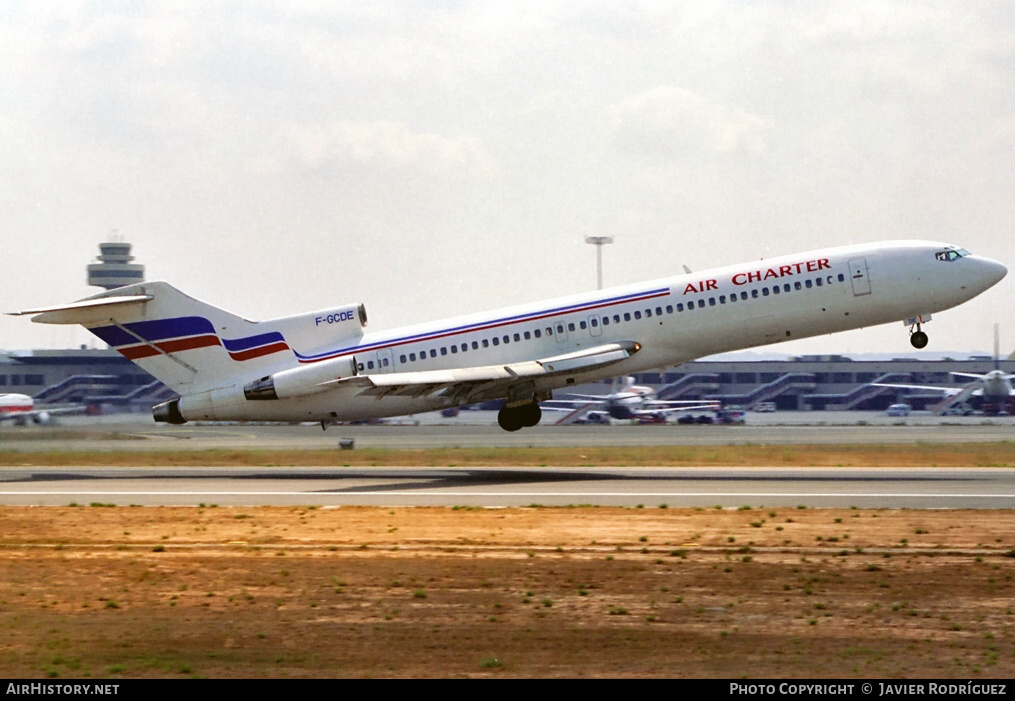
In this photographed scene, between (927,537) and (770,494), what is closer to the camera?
(927,537)

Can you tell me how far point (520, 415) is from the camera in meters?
41.8

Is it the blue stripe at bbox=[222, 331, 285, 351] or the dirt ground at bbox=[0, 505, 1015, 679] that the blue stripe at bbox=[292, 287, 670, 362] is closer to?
the blue stripe at bbox=[222, 331, 285, 351]

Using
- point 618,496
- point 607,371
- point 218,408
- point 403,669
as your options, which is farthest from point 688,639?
point 218,408

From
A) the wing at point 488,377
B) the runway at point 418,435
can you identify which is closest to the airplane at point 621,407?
the runway at point 418,435

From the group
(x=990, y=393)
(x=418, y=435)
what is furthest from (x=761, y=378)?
(x=418, y=435)

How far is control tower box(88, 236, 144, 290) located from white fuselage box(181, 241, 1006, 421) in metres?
111

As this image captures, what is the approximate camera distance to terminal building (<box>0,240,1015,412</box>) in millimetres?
103875

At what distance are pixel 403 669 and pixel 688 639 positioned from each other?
3.93m

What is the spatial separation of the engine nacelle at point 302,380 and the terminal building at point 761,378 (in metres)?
55.1

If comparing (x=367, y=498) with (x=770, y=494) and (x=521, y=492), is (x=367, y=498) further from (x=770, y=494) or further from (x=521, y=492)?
(x=770, y=494)

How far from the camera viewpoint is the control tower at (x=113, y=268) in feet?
480

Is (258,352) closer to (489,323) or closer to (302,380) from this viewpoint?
(302,380)

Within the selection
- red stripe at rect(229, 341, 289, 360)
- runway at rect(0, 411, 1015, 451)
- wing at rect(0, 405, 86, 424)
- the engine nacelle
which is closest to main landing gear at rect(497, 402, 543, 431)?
the engine nacelle
